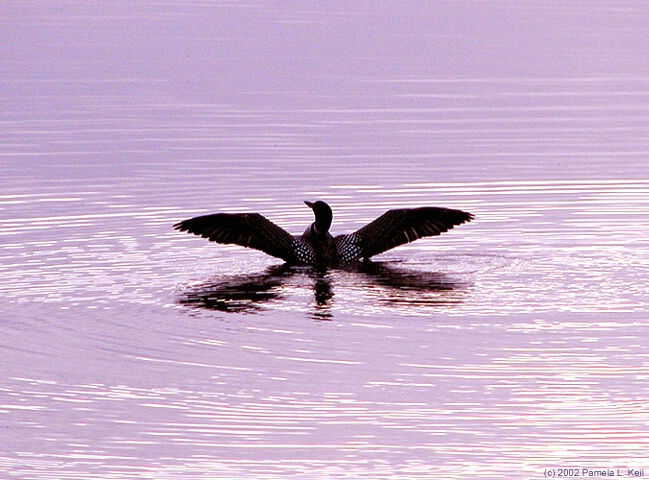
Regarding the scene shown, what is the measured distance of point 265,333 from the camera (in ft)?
32.3

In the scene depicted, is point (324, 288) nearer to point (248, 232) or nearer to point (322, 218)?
point (322, 218)

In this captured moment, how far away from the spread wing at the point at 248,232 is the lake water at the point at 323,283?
165 millimetres

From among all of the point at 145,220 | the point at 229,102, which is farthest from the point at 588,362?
the point at 229,102

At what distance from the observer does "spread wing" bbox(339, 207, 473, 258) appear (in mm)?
12445

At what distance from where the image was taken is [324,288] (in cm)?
1123

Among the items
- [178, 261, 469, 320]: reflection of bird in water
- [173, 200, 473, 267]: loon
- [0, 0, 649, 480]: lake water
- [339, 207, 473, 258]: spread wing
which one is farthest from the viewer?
[339, 207, 473, 258]: spread wing

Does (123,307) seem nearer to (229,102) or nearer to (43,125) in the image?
(43,125)

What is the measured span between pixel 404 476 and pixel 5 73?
18989 millimetres

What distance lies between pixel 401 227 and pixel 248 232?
1206 millimetres

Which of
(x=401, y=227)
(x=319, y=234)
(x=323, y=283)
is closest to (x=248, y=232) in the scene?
(x=319, y=234)

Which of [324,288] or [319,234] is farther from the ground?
[319,234]

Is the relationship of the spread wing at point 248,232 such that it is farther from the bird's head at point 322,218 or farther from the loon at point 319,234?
the bird's head at point 322,218

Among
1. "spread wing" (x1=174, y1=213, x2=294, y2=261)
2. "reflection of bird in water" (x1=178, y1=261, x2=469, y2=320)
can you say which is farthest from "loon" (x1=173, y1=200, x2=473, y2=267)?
"reflection of bird in water" (x1=178, y1=261, x2=469, y2=320)

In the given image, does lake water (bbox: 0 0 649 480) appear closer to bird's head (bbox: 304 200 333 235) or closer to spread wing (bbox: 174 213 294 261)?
spread wing (bbox: 174 213 294 261)
